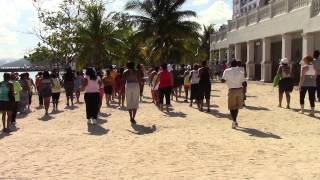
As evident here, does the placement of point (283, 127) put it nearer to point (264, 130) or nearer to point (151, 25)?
point (264, 130)

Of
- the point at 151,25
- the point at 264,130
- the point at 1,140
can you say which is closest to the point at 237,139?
the point at 264,130

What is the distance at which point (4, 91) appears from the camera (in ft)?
43.9

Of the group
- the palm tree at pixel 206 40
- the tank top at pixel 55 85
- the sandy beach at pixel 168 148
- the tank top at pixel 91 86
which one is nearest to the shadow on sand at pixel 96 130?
the sandy beach at pixel 168 148

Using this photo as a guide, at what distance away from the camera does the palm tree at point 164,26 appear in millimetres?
39312

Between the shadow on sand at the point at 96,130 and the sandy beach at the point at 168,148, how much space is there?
0.08 feet

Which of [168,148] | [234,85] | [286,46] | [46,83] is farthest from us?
[286,46]

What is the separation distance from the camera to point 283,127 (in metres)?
12.6

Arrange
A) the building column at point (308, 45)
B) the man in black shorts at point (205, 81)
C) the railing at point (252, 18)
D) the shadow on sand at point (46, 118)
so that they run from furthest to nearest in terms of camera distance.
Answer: the railing at point (252, 18) → the building column at point (308, 45) → the shadow on sand at point (46, 118) → the man in black shorts at point (205, 81)

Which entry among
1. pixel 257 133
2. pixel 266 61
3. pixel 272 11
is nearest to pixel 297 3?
pixel 272 11

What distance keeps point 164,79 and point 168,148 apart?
6.99m

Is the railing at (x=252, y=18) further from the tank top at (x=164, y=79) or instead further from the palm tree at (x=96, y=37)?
the tank top at (x=164, y=79)

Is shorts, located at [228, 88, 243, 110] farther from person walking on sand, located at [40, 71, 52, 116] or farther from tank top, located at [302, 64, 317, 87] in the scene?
person walking on sand, located at [40, 71, 52, 116]

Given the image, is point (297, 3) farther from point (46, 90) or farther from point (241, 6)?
point (241, 6)

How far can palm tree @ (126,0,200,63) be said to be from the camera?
39312mm
